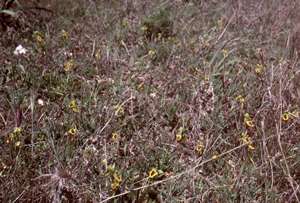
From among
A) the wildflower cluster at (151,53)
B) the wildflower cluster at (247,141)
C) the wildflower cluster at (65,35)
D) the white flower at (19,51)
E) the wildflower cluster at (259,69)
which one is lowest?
the wildflower cluster at (247,141)

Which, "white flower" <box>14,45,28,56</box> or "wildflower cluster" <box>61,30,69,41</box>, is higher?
"white flower" <box>14,45,28,56</box>

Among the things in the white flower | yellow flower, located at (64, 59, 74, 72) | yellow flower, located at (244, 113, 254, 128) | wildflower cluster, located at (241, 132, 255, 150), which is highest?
the white flower

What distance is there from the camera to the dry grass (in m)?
2.22

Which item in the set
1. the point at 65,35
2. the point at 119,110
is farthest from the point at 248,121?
the point at 65,35

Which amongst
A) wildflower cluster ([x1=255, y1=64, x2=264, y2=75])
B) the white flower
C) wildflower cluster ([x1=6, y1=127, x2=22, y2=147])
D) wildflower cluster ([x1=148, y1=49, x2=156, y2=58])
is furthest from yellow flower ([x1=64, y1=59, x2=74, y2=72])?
wildflower cluster ([x1=255, y1=64, x2=264, y2=75])

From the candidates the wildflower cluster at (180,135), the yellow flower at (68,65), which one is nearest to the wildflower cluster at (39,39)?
the yellow flower at (68,65)

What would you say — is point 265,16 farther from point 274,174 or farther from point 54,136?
point 54,136

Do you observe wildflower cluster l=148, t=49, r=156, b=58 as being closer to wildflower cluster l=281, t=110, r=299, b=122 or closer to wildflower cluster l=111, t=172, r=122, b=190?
wildflower cluster l=281, t=110, r=299, b=122

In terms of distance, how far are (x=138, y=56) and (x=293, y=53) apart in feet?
4.03

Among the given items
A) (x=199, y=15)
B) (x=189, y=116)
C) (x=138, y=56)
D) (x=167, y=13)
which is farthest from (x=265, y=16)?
(x=189, y=116)

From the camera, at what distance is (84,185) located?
2152mm

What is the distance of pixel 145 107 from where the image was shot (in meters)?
2.76

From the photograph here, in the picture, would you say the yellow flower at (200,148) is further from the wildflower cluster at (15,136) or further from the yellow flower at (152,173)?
the wildflower cluster at (15,136)

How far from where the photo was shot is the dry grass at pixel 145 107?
2.22 m
